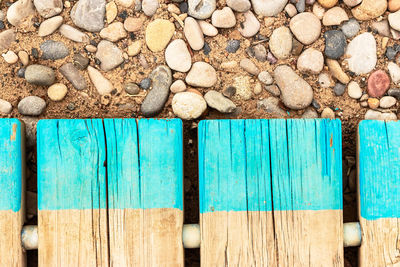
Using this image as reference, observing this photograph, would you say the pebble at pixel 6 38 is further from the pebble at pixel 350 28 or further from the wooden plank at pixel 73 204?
the pebble at pixel 350 28

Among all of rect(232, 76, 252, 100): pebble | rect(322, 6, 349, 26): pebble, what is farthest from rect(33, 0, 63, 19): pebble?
rect(322, 6, 349, 26): pebble

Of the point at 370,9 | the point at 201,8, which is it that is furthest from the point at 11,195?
the point at 370,9

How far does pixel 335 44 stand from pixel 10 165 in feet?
5.39

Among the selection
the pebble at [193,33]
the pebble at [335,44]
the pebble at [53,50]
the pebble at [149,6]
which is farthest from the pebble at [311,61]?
the pebble at [53,50]

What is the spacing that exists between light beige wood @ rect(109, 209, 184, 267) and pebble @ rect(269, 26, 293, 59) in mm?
942

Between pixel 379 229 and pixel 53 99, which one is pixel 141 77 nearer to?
pixel 53 99

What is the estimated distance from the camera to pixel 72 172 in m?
1.90

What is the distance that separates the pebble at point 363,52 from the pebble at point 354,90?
8cm

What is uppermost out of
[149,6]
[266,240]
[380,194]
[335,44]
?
[149,6]

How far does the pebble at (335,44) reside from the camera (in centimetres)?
216

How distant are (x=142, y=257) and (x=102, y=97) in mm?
802

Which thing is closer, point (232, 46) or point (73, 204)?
point (73, 204)

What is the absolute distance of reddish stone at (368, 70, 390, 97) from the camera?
2164 mm

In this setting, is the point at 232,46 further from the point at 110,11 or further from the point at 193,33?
the point at 110,11
